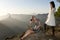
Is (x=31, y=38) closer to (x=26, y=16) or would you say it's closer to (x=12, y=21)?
(x=26, y=16)

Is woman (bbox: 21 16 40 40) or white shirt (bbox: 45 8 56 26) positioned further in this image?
white shirt (bbox: 45 8 56 26)

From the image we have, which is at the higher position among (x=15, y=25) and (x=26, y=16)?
(x=26, y=16)

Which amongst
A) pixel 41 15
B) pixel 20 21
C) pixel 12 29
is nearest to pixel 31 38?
pixel 41 15

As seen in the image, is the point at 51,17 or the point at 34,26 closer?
the point at 34,26

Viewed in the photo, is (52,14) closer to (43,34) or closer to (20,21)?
(43,34)

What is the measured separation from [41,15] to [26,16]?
2.78 ft

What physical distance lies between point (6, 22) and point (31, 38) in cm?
492

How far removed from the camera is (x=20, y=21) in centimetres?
1146

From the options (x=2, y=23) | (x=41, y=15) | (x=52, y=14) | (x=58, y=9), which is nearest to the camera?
(x=52, y=14)

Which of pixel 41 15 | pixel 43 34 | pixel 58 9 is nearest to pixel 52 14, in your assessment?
pixel 43 34

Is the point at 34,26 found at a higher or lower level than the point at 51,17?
lower

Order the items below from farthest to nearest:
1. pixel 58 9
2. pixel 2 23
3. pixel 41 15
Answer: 1. pixel 2 23
2. pixel 58 9
3. pixel 41 15

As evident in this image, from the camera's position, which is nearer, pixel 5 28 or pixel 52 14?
pixel 52 14

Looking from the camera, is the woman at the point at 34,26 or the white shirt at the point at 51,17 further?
the white shirt at the point at 51,17
